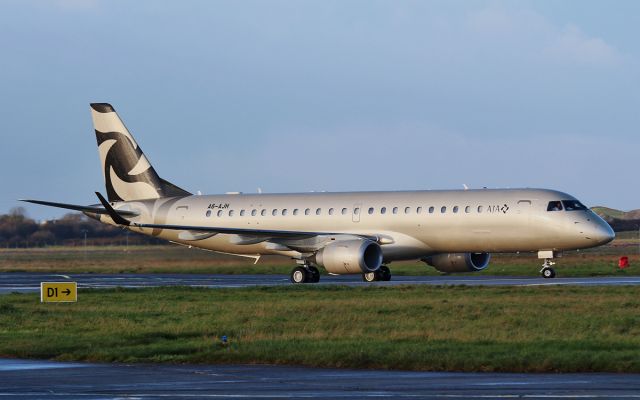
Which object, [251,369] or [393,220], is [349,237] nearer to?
[393,220]

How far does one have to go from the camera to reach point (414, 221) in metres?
48.3

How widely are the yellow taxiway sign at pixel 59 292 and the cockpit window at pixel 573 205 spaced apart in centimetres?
1956

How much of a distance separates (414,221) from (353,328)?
22.8 meters

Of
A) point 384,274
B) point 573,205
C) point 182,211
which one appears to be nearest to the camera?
point 573,205

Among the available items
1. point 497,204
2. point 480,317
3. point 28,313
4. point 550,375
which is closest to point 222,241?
point 497,204

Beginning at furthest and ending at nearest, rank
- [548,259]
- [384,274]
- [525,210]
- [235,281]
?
[235,281] → [384,274] → [548,259] → [525,210]

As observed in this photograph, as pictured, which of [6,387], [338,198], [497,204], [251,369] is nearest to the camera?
[6,387]

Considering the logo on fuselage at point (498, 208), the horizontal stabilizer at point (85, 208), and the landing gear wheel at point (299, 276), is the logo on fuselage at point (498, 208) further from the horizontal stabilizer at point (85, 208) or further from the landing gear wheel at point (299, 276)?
the horizontal stabilizer at point (85, 208)

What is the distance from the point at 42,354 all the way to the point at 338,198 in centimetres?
2949

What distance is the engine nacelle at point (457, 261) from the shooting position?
50.1 meters

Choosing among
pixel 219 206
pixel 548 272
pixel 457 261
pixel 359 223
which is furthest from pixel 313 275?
pixel 548 272

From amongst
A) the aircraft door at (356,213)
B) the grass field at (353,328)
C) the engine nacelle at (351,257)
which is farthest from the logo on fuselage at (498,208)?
the grass field at (353,328)

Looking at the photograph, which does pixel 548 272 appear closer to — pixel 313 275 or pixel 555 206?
pixel 555 206

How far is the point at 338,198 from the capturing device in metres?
51.2
